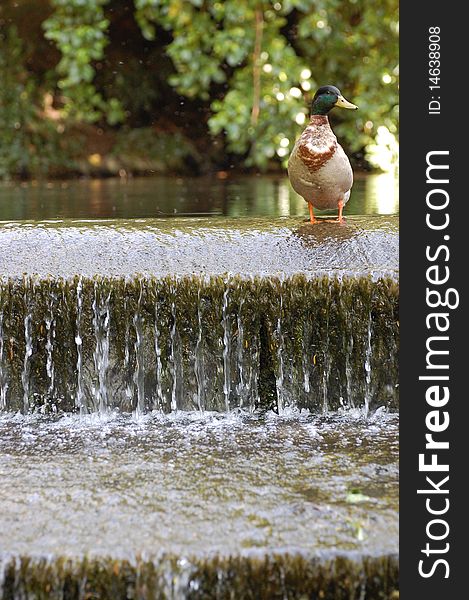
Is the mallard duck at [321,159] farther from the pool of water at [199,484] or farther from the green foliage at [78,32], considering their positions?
the green foliage at [78,32]

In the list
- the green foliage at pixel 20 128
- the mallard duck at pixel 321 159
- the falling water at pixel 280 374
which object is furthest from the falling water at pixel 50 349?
the green foliage at pixel 20 128

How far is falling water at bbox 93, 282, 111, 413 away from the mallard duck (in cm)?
76

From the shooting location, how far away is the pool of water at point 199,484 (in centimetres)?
200

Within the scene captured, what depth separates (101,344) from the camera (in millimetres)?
3182

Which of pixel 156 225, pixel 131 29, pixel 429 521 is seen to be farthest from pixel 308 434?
pixel 131 29

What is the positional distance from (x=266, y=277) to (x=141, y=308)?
433 millimetres

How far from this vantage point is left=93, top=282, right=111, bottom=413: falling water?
313 centimetres

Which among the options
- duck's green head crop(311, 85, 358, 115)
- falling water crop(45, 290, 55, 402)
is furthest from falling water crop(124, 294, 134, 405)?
duck's green head crop(311, 85, 358, 115)

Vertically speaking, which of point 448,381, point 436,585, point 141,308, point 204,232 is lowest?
point 436,585

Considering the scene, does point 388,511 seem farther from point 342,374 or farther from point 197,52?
point 197,52

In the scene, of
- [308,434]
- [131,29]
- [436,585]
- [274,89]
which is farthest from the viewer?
[131,29]

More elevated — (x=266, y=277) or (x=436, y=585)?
(x=266, y=277)

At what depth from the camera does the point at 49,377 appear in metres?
3.21

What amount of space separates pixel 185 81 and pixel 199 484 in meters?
6.67
